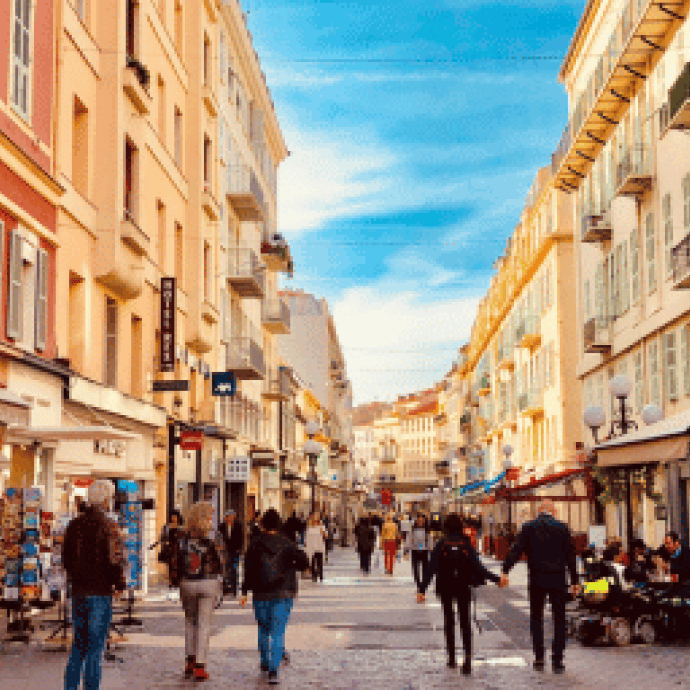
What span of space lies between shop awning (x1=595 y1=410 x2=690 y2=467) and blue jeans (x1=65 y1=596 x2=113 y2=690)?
8.19 m

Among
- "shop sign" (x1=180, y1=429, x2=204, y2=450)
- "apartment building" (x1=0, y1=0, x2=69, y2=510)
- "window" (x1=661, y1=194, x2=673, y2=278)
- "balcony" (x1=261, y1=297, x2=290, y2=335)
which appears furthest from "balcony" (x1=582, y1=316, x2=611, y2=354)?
"apartment building" (x1=0, y1=0, x2=69, y2=510)

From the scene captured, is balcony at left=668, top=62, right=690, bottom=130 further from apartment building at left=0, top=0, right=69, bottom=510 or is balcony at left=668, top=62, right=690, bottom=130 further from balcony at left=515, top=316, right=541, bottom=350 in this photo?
balcony at left=515, top=316, right=541, bottom=350

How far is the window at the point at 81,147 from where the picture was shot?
2334 centimetres

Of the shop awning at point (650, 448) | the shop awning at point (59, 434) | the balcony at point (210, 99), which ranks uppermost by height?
the balcony at point (210, 99)

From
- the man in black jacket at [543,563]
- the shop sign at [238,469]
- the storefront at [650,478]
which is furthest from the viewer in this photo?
the shop sign at [238,469]

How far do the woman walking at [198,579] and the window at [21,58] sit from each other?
347 inches

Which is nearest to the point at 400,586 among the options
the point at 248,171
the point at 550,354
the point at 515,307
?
the point at 248,171

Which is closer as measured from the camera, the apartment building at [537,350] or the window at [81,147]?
the window at [81,147]

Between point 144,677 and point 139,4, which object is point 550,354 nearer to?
point 139,4

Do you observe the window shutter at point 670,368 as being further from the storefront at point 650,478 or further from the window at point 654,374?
the storefront at point 650,478

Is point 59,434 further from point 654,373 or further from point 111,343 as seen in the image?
point 654,373

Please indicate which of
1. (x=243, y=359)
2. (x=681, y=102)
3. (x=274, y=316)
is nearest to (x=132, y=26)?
(x=681, y=102)

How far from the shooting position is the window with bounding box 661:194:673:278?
1149 inches

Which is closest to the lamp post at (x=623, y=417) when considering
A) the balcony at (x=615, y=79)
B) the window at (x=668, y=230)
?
the window at (x=668, y=230)
